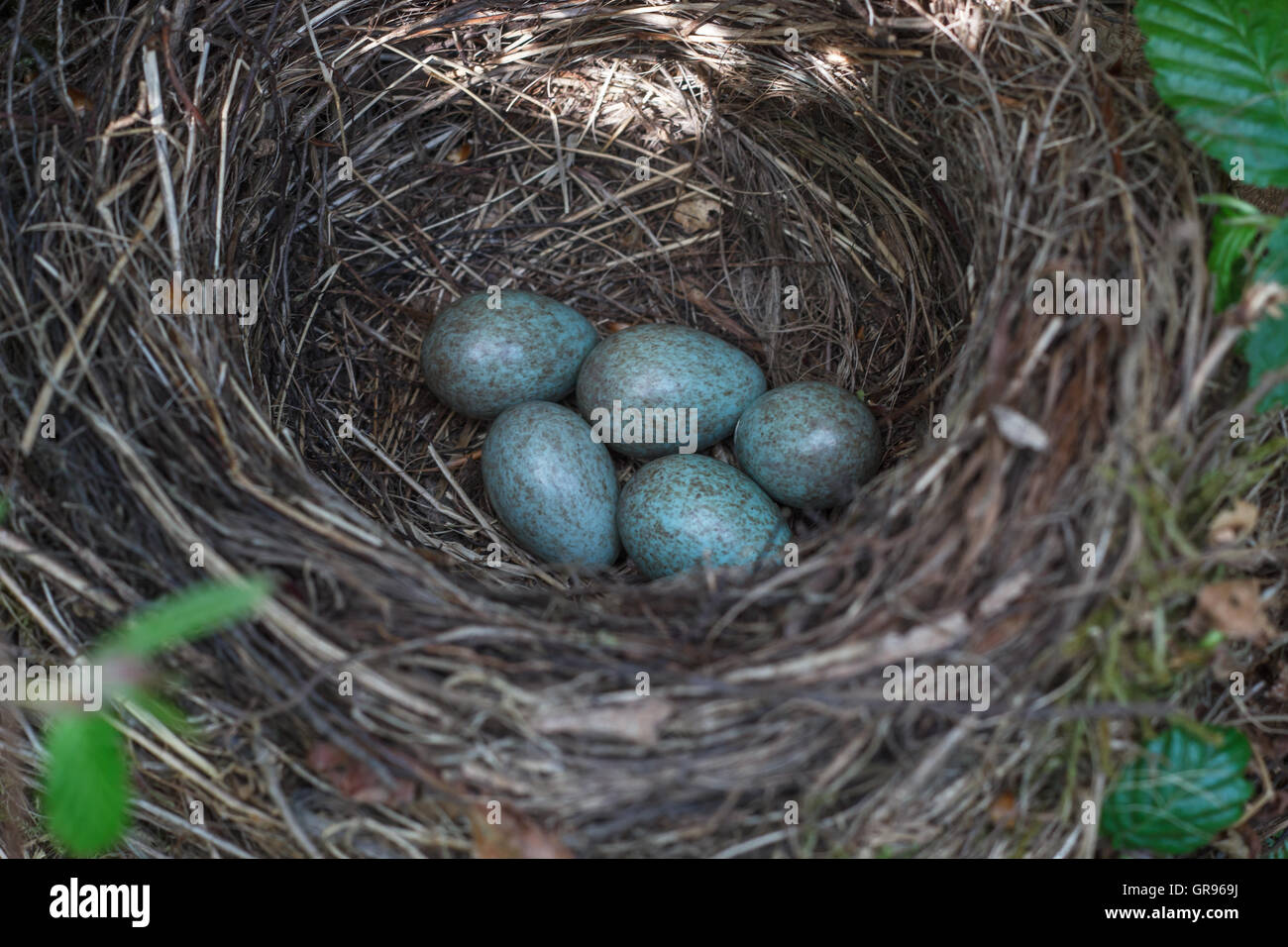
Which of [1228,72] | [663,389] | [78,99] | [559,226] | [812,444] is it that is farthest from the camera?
[559,226]

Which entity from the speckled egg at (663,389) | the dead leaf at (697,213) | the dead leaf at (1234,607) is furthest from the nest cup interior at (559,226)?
the dead leaf at (1234,607)

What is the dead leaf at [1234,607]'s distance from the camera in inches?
59.3

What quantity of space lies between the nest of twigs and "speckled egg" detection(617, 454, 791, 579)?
197mm

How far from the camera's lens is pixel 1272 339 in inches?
64.1

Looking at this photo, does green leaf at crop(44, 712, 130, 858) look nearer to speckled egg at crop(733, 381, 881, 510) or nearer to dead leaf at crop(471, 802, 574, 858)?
dead leaf at crop(471, 802, 574, 858)

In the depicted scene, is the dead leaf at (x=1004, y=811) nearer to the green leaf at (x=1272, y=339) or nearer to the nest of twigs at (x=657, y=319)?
the nest of twigs at (x=657, y=319)

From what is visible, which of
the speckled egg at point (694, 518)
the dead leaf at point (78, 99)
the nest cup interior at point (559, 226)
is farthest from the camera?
the nest cup interior at point (559, 226)

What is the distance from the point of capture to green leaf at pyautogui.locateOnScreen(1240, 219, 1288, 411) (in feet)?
5.32

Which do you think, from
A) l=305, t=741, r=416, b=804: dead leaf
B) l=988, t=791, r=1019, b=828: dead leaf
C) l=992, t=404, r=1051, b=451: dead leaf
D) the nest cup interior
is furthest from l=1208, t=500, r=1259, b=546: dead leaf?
l=305, t=741, r=416, b=804: dead leaf

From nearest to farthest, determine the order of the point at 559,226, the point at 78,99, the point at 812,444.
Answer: the point at 78,99
the point at 812,444
the point at 559,226

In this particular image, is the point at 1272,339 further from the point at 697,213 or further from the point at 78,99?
the point at 78,99

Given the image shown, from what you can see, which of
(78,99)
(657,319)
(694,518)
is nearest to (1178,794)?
(694,518)

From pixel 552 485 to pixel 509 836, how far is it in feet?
3.00

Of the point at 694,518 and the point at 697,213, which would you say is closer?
the point at 694,518
